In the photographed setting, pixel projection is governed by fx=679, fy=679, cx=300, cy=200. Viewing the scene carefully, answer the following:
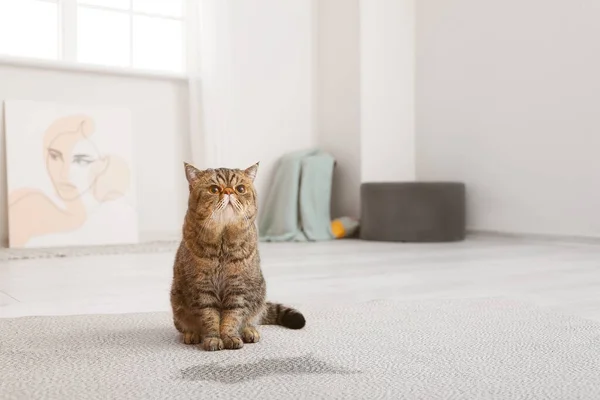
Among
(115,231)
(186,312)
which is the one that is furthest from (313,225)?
(186,312)

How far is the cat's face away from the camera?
4.31 feet

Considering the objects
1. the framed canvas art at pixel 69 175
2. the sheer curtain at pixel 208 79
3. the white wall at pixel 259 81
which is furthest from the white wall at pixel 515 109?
the framed canvas art at pixel 69 175

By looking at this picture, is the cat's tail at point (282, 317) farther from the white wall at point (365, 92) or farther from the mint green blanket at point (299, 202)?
the white wall at point (365, 92)

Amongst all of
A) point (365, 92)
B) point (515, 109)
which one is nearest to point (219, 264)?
point (515, 109)

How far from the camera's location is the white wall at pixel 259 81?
13.0ft

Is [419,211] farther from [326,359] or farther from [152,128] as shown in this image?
[326,359]

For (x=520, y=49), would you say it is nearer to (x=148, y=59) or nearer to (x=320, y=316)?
(x=148, y=59)

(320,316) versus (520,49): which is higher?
(520,49)

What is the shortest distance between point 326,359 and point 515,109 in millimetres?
3164

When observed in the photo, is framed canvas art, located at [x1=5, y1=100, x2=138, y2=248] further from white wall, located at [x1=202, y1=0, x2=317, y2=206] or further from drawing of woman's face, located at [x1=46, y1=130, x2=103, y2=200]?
white wall, located at [x1=202, y1=0, x2=317, y2=206]

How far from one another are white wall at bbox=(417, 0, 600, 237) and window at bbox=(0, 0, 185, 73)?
1.70m

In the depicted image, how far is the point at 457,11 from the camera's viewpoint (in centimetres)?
436

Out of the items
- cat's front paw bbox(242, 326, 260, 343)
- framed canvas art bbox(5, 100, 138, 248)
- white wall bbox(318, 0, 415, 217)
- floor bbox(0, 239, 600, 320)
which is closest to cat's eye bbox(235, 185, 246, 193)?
cat's front paw bbox(242, 326, 260, 343)

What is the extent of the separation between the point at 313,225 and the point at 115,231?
1.18 metres
